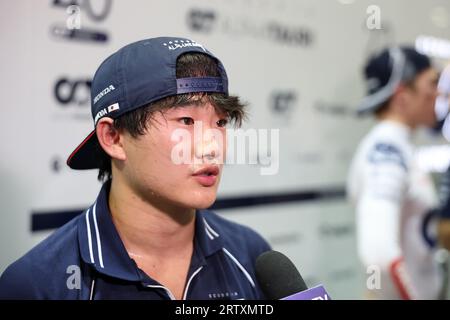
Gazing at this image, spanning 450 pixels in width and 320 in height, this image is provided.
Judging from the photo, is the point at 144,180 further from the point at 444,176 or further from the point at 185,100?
the point at 444,176

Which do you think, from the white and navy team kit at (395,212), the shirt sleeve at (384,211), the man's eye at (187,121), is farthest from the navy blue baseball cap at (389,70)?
the man's eye at (187,121)

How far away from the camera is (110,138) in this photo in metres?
0.84

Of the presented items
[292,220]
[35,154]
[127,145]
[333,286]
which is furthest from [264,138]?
[292,220]

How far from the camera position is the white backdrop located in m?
1.08

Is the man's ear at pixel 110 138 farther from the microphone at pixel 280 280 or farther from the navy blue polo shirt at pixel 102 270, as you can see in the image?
the microphone at pixel 280 280

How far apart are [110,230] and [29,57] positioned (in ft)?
1.51

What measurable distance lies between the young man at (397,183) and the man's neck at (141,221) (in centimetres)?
75

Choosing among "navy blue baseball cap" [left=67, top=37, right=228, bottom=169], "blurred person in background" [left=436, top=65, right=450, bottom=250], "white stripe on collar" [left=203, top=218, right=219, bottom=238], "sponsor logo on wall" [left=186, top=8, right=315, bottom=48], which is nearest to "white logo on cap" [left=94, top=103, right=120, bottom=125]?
"navy blue baseball cap" [left=67, top=37, right=228, bottom=169]

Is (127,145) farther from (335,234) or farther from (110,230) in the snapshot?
(335,234)

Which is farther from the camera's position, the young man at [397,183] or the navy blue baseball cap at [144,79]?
the young man at [397,183]

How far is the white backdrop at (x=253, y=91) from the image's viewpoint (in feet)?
3.55

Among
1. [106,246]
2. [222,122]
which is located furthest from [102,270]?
[222,122]

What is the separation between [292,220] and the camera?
1.87 metres

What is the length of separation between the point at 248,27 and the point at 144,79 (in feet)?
2.27
